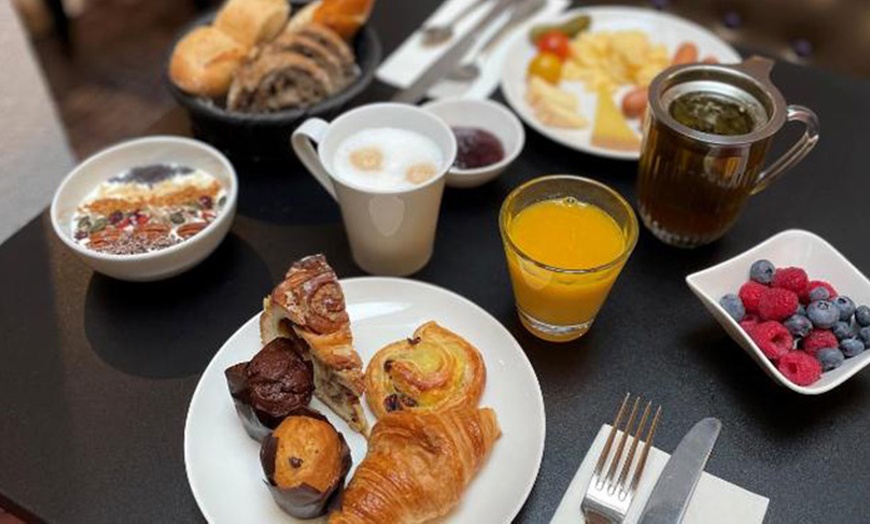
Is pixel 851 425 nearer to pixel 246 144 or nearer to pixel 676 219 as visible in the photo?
pixel 676 219

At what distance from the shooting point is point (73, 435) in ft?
3.51

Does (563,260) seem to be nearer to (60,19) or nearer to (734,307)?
(734,307)

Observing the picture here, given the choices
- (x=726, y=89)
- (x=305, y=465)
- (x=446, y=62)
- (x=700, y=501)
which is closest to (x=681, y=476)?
(x=700, y=501)

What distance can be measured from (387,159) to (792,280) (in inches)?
23.9

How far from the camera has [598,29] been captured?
5.79ft

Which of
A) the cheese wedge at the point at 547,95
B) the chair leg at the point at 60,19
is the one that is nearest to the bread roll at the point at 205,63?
the cheese wedge at the point at 547,95

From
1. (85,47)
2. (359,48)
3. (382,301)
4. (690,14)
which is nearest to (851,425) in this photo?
(382,301)

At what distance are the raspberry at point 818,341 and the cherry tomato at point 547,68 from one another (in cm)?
74

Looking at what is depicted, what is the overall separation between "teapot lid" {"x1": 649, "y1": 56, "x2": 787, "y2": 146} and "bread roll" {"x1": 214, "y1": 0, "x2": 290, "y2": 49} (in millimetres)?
686

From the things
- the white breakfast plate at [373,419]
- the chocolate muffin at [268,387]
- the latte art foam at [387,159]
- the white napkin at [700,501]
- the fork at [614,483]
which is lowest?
the white napkin at [700,501]

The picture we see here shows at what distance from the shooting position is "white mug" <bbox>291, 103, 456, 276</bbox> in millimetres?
1152

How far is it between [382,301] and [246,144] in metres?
0.41

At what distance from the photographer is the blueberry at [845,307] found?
1.10 metres

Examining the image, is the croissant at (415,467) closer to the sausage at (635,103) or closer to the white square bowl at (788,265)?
the white square bowl at (788,265)
